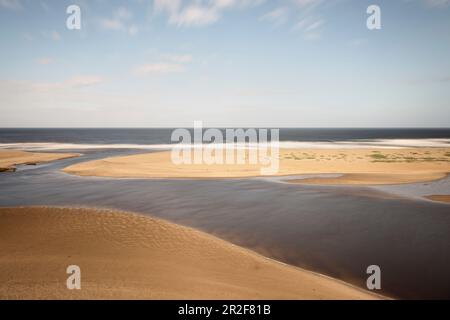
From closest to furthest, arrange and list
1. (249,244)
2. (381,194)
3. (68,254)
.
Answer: (68,254)
(249,244)
(381,194)

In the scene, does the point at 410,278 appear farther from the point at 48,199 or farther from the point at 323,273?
the point at 48,199

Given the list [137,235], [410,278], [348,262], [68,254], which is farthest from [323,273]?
[68,254]

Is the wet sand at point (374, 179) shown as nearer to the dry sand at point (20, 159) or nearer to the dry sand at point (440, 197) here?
the dry sand at point (440, 197)

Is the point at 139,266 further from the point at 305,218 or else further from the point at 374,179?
the point at 374,179

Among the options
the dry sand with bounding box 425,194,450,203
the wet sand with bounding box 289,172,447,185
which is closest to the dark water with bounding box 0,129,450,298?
the dry sand with bounding box 425,194,450,203

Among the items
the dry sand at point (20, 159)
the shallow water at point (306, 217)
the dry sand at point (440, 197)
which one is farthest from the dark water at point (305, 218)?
the dry sand at point (20, 159)
